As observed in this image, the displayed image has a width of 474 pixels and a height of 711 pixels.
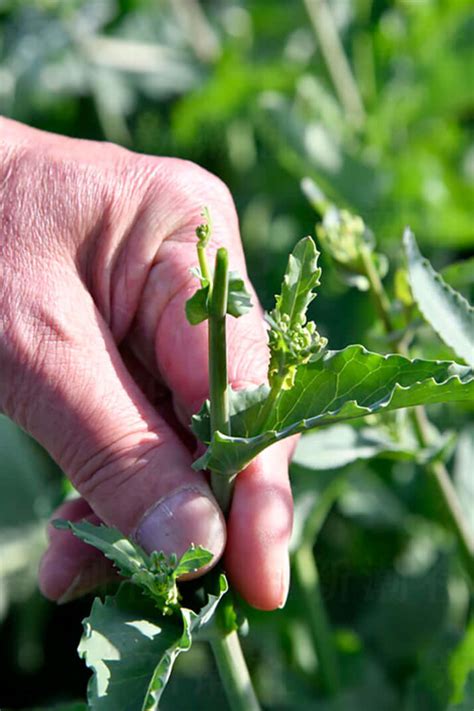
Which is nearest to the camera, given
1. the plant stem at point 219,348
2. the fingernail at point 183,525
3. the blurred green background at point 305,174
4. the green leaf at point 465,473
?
the plant stem at point 219,348

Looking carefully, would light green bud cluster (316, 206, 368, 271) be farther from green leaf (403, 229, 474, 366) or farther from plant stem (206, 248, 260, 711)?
plant stem (206, 248, 260, 711)

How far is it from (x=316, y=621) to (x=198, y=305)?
0.72 m

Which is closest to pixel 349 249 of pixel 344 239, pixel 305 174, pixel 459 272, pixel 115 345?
pixel 344 239

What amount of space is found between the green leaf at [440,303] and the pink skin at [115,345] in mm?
159

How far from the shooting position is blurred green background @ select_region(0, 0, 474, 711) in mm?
1482

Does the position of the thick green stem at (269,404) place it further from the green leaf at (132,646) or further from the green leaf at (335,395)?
the green leaf at (132,646)

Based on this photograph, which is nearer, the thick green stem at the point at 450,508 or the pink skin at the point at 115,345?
the pink skin at the point at 115,345

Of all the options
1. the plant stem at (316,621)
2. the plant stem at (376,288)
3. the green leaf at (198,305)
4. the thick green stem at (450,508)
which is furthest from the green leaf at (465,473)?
the green leaf at (198,305)

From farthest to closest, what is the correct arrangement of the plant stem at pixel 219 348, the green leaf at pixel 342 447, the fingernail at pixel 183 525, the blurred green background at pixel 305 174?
the blurred green background at pixel 305 174 < the green leaf at pixel 342 447 < the fingernail at pixel 183 525 < the plant stem at pixel 219 348

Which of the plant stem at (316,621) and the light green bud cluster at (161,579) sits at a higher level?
the light green bud cluster at (161,579)

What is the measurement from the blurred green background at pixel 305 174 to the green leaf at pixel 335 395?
337mm

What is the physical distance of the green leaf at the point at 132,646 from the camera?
0.77 metres

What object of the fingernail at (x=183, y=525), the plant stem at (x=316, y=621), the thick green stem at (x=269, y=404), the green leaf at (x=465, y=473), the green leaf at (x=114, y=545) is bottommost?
the plant stem at (x=316, y=621)

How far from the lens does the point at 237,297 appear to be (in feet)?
2.48
